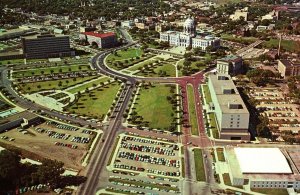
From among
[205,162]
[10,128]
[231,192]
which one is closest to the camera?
[231,192]

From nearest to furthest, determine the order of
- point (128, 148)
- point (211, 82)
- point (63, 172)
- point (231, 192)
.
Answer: point (231, 192), point (63, 172), point (128, 148), point (211, 82)

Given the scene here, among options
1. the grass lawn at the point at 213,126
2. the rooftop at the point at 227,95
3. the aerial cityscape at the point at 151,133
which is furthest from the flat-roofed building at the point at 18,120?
the rooftop at the point at 227,95

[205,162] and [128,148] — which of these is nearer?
[205,162]

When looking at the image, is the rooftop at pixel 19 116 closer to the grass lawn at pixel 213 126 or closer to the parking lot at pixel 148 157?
the parking lot at pixel 148 157

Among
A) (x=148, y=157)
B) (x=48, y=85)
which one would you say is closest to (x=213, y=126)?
(x=148, y=157)

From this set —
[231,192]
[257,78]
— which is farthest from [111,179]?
[257,78]

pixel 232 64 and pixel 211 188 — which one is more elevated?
pixel 232 64

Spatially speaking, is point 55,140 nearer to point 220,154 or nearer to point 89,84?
point 220,154

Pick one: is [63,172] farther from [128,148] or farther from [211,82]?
[211,82]
